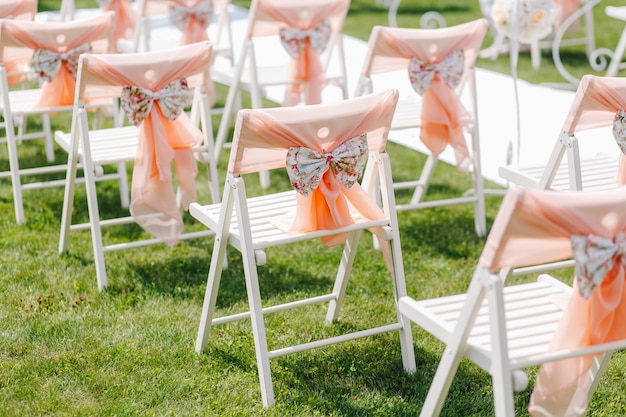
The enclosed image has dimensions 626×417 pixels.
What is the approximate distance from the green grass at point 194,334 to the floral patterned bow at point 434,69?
848mm

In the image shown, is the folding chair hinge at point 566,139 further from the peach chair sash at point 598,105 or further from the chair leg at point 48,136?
the chair leg at point 48,136

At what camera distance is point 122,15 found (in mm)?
7238

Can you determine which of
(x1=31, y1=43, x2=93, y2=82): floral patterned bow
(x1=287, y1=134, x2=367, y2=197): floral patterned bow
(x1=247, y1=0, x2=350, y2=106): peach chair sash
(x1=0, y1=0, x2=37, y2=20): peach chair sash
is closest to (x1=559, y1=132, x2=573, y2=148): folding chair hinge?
(x1=287, y1=134, x2=367, y2=197): floral patterned bow

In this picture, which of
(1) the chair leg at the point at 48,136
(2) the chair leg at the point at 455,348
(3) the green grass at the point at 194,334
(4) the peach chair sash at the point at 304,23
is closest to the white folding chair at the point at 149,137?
(3) the green grass at the point at 194,334

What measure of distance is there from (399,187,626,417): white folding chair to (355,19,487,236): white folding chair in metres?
2.02

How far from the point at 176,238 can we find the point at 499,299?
235 cm

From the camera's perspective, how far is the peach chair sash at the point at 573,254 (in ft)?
8.41

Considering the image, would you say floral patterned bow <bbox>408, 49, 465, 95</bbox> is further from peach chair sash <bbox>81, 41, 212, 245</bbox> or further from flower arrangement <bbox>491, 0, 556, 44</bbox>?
peach chair sash <bbox>81, 41, 212, 245</bbox>

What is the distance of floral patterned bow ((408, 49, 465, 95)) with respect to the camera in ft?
16.2

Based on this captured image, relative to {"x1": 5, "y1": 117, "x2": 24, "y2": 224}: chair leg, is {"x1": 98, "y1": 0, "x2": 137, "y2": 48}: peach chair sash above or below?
above

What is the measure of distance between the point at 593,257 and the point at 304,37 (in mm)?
3422

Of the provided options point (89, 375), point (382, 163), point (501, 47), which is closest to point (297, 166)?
point (382, 163)

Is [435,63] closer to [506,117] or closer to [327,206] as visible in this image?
[327,206]

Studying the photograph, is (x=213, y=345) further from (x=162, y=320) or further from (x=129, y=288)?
(x=129, y=288)
